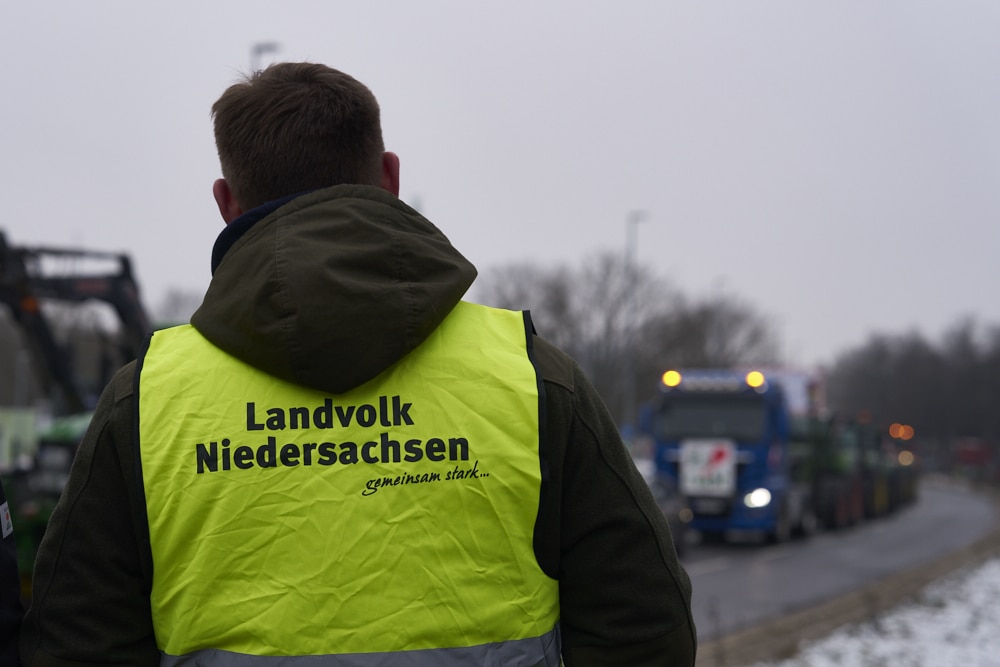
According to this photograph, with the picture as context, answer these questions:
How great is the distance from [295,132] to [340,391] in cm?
45

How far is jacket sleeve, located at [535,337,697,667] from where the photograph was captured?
1959 millimetres

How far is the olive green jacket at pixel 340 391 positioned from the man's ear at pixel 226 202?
95 millimetres

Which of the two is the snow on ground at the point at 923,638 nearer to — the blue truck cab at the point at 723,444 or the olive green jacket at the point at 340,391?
the blue truck cab at the point at 723,444

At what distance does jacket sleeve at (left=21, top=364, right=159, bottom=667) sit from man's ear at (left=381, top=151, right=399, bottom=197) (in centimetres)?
57

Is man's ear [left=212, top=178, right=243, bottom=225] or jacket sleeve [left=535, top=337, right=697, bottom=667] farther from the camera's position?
man's ear [left=212, top=178, right=243, bottom=225]

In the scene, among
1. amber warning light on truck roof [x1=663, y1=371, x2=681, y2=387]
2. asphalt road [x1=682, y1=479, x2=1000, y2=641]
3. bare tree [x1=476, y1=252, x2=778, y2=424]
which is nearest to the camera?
asphalt road [x1=682, y1=479, x2=1000, y2=641]

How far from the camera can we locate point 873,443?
3472 cm

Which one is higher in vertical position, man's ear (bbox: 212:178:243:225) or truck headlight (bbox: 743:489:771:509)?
man's ear (bbox: 212:178:243:225)

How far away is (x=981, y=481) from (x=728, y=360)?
19359mm

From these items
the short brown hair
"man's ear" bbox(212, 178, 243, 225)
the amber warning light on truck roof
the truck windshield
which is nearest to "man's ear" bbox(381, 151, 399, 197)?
the short brown hair

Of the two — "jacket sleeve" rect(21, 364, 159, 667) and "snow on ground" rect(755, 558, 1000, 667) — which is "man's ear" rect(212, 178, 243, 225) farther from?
"snow on ground" rect(755, 558, 1000, 667)

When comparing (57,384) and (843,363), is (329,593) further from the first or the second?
(843,363)

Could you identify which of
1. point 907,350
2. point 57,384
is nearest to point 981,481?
point 907,350

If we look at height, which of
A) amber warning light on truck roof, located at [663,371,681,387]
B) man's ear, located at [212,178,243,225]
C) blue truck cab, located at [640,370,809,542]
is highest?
man's ear, located at [212,178,243,225]
